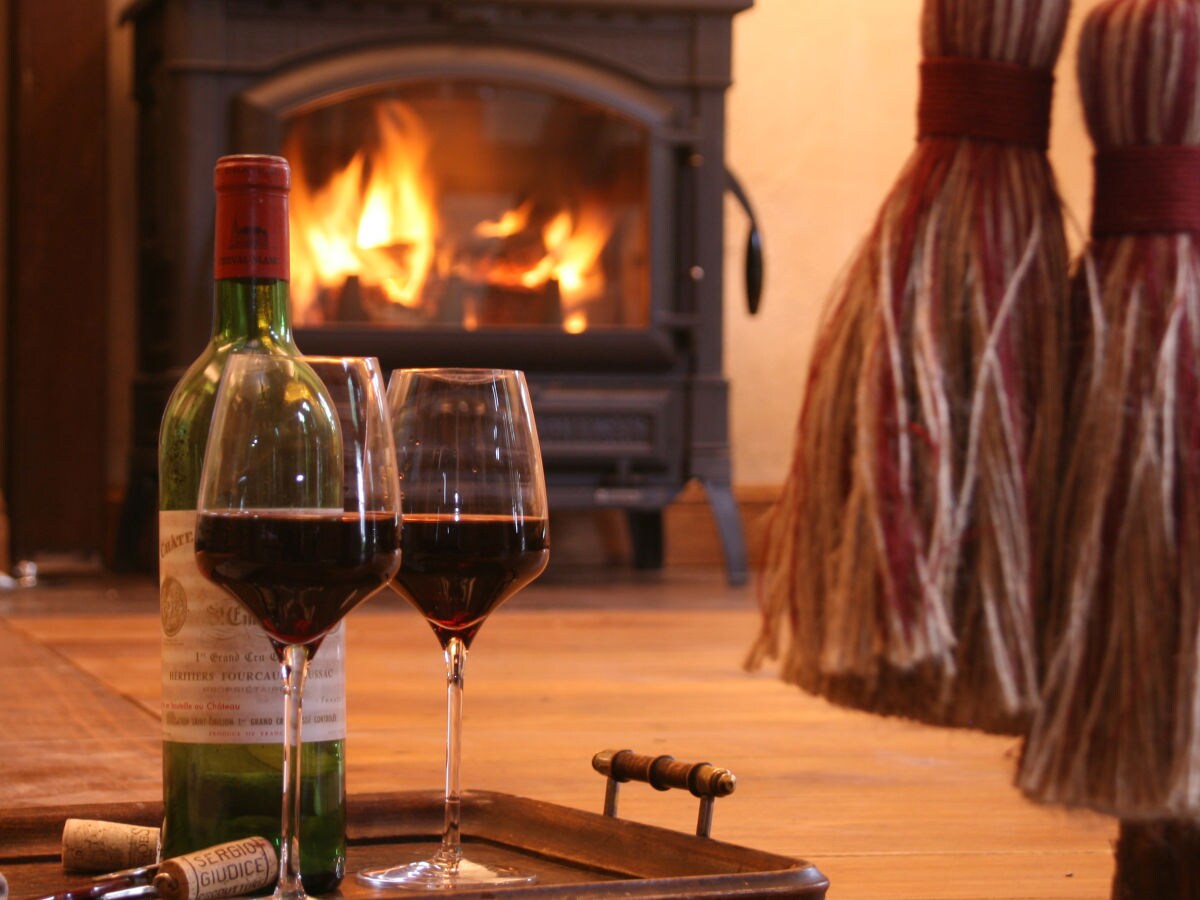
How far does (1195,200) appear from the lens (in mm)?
711

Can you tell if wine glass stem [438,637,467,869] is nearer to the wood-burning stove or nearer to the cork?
the cork

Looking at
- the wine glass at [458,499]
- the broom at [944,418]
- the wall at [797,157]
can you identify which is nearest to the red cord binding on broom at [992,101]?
the broom at [944,418]

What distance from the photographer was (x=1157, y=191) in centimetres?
71

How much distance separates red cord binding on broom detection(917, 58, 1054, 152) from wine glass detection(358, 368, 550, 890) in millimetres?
197

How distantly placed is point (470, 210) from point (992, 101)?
232 centimetres

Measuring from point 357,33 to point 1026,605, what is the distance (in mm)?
2386

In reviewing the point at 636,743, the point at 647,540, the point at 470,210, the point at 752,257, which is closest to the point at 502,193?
the point at 470,210

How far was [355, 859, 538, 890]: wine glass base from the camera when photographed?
0.66 metres

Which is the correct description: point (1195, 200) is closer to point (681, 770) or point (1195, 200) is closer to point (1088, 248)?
point (1088, 248)

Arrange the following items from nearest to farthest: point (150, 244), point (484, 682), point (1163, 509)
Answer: point (1163, 509) → point (484, 682) → point (150, 244)

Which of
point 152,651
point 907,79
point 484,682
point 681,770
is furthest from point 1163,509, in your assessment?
point 907,79

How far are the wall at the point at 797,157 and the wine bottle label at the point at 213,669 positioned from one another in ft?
9.72

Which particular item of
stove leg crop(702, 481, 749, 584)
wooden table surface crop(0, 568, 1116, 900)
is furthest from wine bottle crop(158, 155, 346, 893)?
stove leg crop(702, 481, 749, 584)

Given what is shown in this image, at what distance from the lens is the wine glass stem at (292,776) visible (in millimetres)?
613
